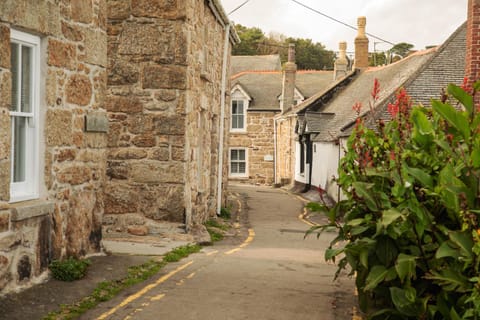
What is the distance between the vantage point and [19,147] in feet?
26.8

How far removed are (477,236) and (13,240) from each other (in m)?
4.75

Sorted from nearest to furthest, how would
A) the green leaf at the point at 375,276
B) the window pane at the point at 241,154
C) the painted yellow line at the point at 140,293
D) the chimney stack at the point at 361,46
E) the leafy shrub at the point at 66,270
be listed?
the green leaf at the point at 375,276, the painted yellow line at the point at 140,293, the leafy shrub at the point at 66,270, the chimney stack at the point at 361,46, the window pane at the point at 241,154

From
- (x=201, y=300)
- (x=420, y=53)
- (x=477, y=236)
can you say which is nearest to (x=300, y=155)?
(x=420, y=53)

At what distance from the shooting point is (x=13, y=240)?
296 inches

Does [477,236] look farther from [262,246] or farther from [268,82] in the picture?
[268,82]

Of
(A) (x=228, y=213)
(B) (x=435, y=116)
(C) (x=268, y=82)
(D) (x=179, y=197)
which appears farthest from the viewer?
(C) (x=268, y=82)

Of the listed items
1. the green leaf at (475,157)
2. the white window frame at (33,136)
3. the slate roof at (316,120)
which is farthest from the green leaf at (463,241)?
the slate roof at (316,120)

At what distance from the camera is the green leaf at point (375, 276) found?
6.15 metres

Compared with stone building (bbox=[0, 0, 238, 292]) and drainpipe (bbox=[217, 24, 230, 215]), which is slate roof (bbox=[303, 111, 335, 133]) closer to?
drainpipe (bbox=[217, 24, 230, 215])

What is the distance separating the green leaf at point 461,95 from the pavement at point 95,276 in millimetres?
4388

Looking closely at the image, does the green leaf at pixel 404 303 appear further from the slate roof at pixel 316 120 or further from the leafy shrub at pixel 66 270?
the slate roof at pixel 316 120

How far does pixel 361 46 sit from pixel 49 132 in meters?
36.3

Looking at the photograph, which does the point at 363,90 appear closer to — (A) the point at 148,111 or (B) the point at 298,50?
(A) the point at 148,111

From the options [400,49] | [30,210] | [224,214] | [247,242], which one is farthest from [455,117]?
[400,49]
